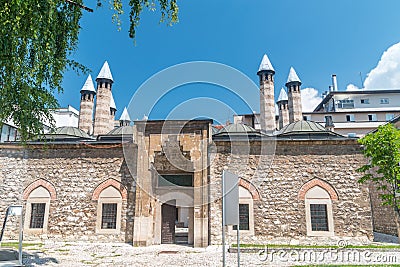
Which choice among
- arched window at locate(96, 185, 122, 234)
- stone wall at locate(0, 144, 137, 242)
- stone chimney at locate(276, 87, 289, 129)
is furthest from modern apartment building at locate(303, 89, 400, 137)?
arched window at locate(96, 185, 122, 234)

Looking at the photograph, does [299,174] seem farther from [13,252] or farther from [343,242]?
[13,252]

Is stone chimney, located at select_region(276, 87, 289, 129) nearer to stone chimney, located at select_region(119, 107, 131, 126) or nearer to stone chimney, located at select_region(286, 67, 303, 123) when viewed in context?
stone chimney, located at select_region(286, 67, 303, 123)

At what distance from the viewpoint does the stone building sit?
456 inches

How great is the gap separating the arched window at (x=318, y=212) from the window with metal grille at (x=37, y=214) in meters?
10.8

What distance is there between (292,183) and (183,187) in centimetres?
443

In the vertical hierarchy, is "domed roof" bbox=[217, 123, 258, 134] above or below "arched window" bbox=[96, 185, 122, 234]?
above

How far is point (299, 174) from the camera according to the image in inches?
473

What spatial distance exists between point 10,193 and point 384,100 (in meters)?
41.1

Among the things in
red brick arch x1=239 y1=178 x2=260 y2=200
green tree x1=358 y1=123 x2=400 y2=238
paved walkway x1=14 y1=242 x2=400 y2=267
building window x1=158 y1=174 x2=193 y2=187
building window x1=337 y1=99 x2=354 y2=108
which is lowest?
paved walkway x1=14 y1=242 x2=400 y2=267

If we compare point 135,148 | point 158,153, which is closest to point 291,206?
point 158,153

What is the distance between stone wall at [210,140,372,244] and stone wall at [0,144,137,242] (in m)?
3.75

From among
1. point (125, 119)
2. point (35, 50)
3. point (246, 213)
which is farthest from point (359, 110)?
point (35, 50)

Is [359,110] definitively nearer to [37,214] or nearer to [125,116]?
[125,116]

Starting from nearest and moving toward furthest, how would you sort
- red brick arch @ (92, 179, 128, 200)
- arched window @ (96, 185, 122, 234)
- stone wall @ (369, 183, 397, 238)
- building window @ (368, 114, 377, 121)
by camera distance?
1. arched window @ (96, 185, 122, 234)
2. red brick arch @ (92, 179, 128, 200)
3. stone wall @ (369, 183, 397, 238)
4. building window @ (368, 114, 377, 121)
